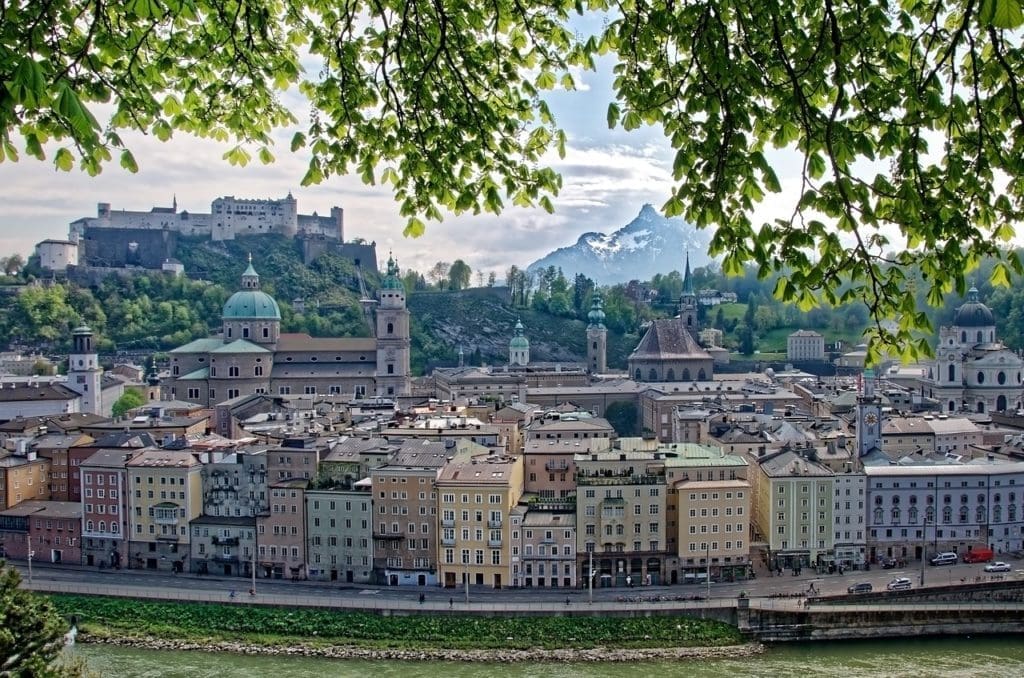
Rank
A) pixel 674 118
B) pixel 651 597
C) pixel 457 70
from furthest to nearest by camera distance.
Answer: pixel 651 597
pixel 457 70
pixel 674 118

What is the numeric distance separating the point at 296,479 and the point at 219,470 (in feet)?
7.71

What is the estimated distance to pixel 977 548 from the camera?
22.8 m

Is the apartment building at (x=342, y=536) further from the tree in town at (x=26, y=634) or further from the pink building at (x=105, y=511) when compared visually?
the tree in town at (x=26, y=634)

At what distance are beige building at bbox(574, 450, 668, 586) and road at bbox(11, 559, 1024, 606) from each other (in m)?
0.60

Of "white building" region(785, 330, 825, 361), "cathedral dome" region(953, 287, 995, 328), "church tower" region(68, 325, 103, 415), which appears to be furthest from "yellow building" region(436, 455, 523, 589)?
"white building" region(785, 330, 825, 361)

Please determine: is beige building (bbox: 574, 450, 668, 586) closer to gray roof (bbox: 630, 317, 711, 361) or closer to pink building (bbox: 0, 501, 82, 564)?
pink building (bbox: 0, 501, 82, 564)

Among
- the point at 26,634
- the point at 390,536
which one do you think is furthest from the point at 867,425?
the point at 26,634

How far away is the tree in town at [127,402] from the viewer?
128ft

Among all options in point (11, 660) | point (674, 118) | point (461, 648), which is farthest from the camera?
point (461, 648)

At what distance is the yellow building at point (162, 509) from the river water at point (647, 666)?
4.91m

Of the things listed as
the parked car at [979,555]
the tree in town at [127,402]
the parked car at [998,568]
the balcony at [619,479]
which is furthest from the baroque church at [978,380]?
the tree in town at [127,402]

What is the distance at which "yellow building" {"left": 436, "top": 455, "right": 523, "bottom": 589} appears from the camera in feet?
69.6

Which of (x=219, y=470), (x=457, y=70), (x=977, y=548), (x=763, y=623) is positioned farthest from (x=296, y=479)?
(x=457, y=70)

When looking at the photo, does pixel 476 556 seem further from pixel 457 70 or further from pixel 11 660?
pixel 457 70
